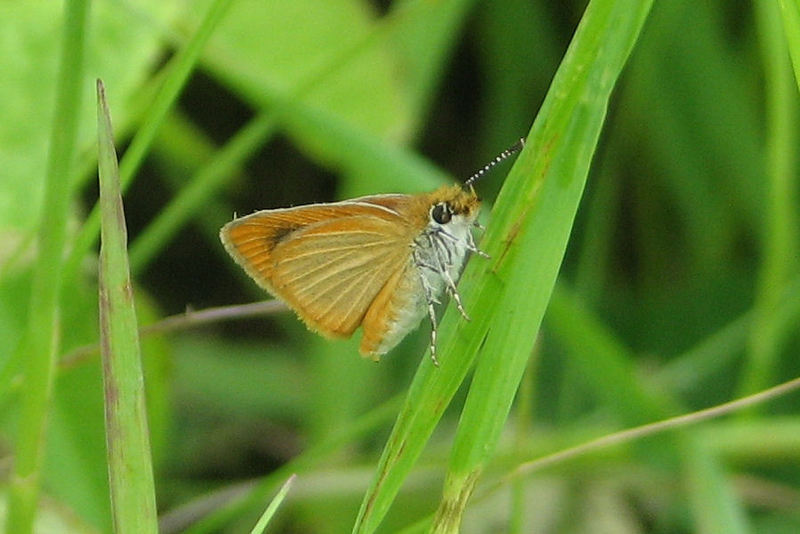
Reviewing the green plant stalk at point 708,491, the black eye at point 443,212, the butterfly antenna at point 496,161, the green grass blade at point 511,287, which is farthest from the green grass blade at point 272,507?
the green plant stalk at point 708,491

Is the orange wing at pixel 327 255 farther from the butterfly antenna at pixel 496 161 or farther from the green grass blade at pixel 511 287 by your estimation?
the green grass blade at pixel 511 287

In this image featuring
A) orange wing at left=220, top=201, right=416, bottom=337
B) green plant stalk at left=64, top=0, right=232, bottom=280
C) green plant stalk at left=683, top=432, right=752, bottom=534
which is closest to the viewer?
green plant stalk at left=64, top=0, right=232, bottom=280

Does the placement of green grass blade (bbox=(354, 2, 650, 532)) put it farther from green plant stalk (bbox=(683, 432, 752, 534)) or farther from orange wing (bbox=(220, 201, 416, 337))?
green plant stalk (bbox=(683, 432, 752, 534))

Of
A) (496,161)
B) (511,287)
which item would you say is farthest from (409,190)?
(511,287)

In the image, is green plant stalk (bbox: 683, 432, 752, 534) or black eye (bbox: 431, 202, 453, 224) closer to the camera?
black eye (bbox: 431, 202, 453, 224)

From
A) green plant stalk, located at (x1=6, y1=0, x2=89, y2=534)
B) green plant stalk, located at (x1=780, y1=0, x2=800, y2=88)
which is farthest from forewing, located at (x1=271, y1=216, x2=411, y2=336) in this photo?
green plant stalk, located at (x1=780, y1=0, x2=800, y2=88)

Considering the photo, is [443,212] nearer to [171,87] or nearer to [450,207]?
[450,207]
